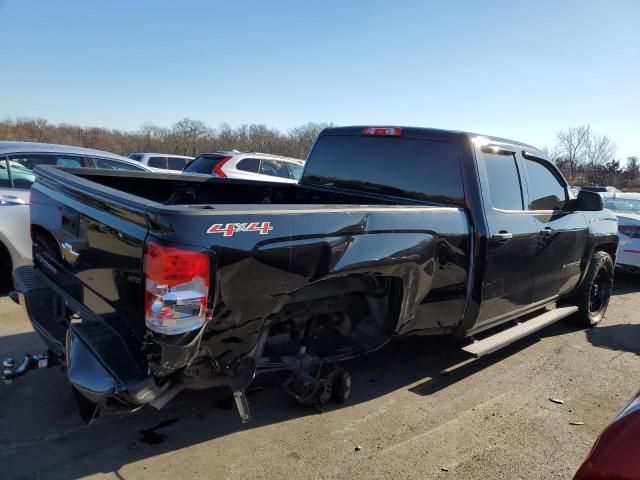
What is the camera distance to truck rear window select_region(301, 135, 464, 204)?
13.3ft

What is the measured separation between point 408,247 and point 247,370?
1.34 m

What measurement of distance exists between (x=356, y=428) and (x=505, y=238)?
1.93 metres

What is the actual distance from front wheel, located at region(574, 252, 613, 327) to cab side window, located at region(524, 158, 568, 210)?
3.55ft

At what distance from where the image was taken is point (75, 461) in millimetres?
2857

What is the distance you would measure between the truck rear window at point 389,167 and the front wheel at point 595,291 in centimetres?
282

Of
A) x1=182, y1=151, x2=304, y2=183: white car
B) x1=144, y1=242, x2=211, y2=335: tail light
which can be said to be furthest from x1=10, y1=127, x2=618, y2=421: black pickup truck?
x1=182, y1=151, x2=304, y2=183: white car

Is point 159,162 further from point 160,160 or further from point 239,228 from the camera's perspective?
point 239,228

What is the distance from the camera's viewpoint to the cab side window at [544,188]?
188 inches

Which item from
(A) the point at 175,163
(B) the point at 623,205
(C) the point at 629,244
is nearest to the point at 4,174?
(C) the point at 629,244

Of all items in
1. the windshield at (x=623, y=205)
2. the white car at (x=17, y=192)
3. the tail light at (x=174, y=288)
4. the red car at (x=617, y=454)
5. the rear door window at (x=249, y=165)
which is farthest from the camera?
the rear door window at (x=249, y=165)

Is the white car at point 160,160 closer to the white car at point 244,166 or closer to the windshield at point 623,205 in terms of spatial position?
the white car at point 244,166

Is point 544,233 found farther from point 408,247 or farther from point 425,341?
point 408,247

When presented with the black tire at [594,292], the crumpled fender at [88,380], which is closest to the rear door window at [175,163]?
the black tire at [594,292]

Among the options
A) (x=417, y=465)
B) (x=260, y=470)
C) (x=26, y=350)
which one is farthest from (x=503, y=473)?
(x=26, y=350)
